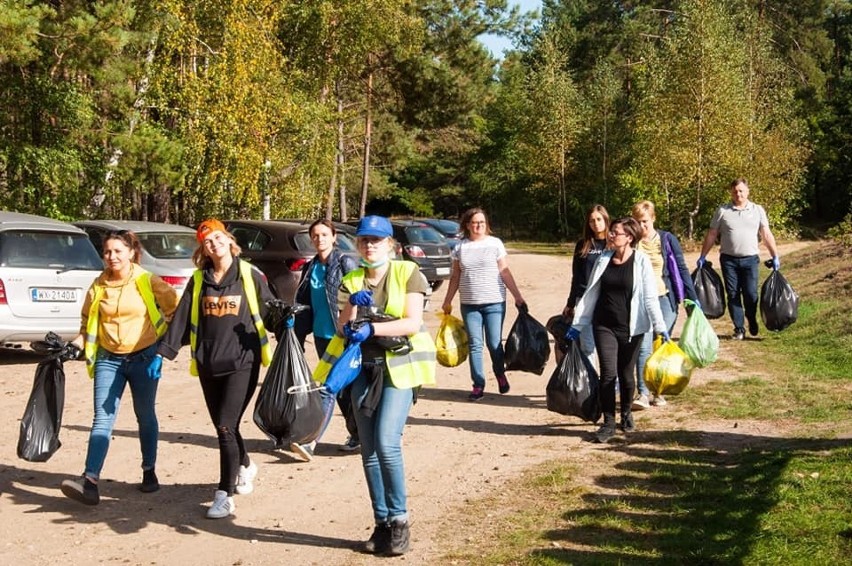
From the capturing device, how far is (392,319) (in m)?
5.37

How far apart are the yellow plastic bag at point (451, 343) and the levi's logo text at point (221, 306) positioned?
11.8ft

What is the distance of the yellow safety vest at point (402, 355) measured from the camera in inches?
210

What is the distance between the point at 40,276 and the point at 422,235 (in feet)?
37.5

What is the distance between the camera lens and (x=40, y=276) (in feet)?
38.9

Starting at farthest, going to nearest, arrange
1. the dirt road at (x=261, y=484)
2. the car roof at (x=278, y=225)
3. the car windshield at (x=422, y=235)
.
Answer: the car windshield at (x=422, y=235), the car roof at (x=278, y=225), the dirt road at (x=261, y=484)

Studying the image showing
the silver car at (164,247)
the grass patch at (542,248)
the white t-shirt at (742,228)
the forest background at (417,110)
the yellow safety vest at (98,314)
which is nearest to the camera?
the yellow safety vest at (98,314)

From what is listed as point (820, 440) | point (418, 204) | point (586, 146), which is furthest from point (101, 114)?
point (418, 204)

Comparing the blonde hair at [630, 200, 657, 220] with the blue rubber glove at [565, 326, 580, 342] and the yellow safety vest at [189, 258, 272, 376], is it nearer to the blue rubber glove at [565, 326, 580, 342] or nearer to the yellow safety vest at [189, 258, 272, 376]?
the blue rubber glove at [565, 326, 580, 342]

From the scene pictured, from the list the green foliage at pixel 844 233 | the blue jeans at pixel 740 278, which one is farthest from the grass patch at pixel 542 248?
the blue jeans at pixel 740 278

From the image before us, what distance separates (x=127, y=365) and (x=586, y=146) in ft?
154

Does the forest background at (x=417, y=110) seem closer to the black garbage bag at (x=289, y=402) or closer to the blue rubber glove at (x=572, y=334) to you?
the blue rubber glove at (x=572, y=334)

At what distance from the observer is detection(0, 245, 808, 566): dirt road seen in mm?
5742

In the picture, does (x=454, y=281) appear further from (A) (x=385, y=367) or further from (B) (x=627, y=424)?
(A) (x=385, y=367)

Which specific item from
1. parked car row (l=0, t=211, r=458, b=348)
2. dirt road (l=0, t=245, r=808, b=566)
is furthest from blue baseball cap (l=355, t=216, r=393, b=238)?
parked car row (l=0, t=211, r=458, b=348)
